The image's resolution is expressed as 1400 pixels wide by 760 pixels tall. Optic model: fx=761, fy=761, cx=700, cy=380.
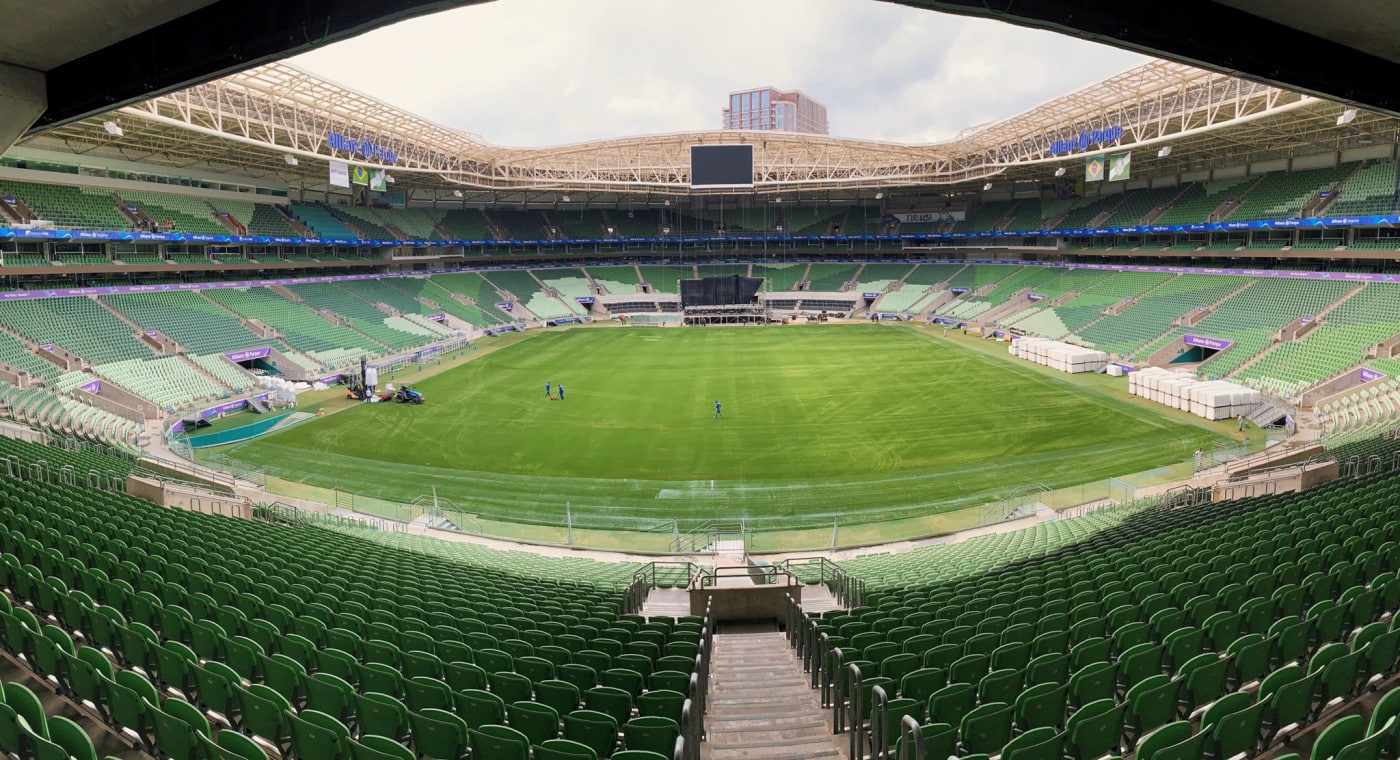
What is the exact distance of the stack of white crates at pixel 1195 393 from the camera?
31.8 metres

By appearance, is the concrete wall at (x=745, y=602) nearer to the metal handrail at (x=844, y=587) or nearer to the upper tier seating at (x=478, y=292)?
the metal handrail at (x=844, y=587)

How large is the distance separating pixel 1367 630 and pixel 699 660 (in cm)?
586

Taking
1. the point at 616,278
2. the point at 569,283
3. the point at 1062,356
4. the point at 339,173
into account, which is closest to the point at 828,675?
the point at 1062,356

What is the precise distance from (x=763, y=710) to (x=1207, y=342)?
4510cm

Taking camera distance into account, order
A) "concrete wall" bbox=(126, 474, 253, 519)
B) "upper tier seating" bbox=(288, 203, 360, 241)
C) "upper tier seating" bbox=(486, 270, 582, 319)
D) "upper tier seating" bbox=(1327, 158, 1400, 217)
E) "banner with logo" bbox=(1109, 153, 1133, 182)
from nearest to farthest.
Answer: "concrete wall" bbox=(126, 474, 253, 519) → "upper tier seating" bbox=(1327, 158, 1400, 217) → "banner with logo" bbox=(1109, 153, 1133, 182) → "upper tier seating" bbox=(288, 203, 360, 241) → "upper tier seating" bbox=(486, 270, 582, 319)

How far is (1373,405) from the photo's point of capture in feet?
92.5

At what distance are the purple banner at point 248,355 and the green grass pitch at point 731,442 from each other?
9952 millimetres

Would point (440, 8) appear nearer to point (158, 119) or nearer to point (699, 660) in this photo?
point (699, 660)

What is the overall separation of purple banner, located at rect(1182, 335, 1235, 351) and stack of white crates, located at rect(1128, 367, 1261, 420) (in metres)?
7.42

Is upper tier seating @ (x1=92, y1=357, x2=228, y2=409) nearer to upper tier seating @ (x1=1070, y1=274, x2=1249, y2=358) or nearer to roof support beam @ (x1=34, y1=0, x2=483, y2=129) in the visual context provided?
roof support beam @ (x1=34, y1=0, x2=483, y2=129)

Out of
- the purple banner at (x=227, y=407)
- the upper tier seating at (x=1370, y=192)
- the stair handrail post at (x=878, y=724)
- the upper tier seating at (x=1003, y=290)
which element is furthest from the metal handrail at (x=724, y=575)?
the upper tier seating at (x=1003, y=290)

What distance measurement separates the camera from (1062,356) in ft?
146

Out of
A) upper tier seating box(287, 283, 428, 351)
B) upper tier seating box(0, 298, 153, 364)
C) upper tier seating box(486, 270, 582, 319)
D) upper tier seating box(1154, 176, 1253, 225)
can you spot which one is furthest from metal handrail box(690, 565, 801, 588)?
upper tier seating box(486, 270, 582, 319)

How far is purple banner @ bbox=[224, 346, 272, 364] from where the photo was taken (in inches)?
→ 1684
